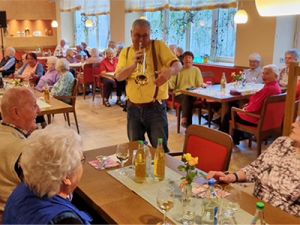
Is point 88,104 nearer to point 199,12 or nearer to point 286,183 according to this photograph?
point 199,12

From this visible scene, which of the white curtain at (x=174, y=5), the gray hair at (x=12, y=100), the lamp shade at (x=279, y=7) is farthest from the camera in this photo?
the white curtain at (x=174, y=5)

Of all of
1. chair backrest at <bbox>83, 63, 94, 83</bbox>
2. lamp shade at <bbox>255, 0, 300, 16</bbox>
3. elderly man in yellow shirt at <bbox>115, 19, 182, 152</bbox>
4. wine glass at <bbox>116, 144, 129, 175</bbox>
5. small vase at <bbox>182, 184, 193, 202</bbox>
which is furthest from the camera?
chair backrest at <bbox>83, 63, 94, 83</bbox>

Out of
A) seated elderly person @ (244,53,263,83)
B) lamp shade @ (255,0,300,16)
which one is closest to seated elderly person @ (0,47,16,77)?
seated elderly person @ (244,53,263,83)

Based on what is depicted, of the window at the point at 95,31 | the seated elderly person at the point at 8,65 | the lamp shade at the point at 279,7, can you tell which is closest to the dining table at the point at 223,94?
the lamp shade at the point at 279,7

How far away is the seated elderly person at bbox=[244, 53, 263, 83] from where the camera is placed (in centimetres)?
568

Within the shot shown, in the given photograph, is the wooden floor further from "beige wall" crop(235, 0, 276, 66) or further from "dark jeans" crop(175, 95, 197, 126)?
"beige wall" crop(235, 0, 276, 66)

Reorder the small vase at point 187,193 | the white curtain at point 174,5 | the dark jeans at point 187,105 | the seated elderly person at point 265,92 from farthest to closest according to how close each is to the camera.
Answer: the white curtain at point 174,5
the dark jeans at point 187,105
the seated elderly person at point 265,92
the small vase at point 187,193

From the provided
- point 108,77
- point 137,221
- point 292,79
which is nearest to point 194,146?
point 292,79

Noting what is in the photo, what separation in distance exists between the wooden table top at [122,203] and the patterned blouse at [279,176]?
293 mm

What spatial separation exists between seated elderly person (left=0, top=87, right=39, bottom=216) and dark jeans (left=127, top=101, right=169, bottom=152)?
0.85 metres

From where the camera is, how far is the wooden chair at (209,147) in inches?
86.5

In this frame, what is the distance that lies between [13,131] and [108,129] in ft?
11.4

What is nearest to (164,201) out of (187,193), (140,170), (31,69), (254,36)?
(187,193)

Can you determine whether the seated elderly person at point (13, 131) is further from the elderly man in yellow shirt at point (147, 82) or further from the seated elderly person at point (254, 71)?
the seated elderly person at point (254, 71)
